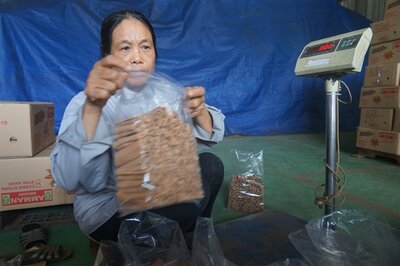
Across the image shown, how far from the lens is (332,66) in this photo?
88cm

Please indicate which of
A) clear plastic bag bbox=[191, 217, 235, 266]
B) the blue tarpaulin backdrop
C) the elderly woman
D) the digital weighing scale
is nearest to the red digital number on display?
the digital weighing scale

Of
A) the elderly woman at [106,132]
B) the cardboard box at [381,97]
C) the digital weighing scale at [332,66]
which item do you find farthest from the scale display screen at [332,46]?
the cardboard box at [381,97]

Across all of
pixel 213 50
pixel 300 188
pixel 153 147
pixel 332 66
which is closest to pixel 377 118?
pixel 300 188

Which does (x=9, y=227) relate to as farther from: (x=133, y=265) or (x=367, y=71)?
(x=367, y=71)

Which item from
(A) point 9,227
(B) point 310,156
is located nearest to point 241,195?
(A) point 9,227

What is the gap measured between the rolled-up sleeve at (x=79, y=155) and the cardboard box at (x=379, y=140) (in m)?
2.29

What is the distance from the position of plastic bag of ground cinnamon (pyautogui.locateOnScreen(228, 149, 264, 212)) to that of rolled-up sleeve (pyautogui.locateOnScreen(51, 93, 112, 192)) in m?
0.87

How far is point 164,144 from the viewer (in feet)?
1.99

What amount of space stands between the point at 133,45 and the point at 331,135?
652 millimetres

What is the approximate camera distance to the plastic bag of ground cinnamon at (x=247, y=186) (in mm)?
1438

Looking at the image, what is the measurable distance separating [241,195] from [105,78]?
1.05m

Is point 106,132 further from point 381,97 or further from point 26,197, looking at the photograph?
point 381,97

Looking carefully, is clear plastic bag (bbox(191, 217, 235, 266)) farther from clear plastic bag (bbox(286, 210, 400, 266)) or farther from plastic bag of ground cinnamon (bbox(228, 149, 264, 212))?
plastic bag of ground cinnamon (bbox(228, 149, 264, 212))

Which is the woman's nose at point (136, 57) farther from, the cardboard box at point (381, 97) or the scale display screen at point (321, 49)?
the cardboard box at point (381, 97)
